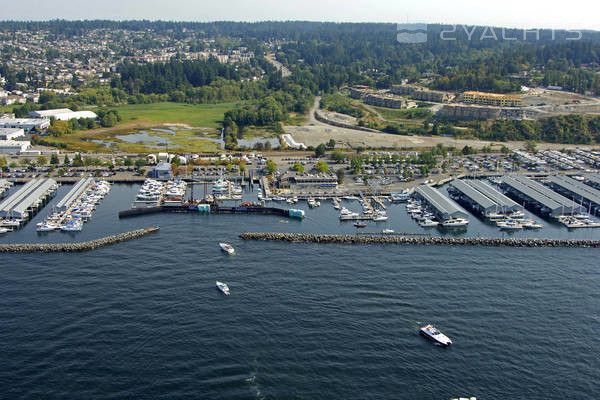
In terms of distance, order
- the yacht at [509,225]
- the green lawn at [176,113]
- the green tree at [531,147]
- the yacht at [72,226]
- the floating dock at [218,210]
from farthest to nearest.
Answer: the green lawn at [176,113]
the green tree at [531,147]
the floating dock at [218,210]
the yacht at [509,225]
the yacht at [72,226]

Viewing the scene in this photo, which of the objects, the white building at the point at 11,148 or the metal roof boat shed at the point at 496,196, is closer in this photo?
the metal roof boat shed at the point at 496,196

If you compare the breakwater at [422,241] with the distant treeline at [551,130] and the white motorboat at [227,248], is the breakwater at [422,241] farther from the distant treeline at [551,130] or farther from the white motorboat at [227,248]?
the distant treeline at [551,130]

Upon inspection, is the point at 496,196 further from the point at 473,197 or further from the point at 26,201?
the point at 26,201

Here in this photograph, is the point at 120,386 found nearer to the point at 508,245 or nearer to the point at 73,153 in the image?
the point at 508,245

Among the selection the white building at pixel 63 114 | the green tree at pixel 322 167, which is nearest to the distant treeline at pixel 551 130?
the green tree at pixel 322 167

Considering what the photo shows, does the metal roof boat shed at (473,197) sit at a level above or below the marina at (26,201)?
below

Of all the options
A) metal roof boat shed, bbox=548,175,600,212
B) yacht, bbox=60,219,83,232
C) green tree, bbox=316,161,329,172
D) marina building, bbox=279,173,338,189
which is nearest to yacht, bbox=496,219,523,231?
metal roof boat shed, bbox=548,175,600,212

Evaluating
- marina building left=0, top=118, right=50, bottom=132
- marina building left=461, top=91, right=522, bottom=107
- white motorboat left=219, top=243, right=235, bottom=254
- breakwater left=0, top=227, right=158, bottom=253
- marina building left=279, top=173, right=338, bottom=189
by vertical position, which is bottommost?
white motorboat left=219, top=243, right=235, bottom=254

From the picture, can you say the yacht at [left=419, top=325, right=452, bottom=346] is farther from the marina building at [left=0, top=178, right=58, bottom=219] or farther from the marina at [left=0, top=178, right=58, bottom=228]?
A: the marina building at [left=0, top=178, right=58, bottom=219]
